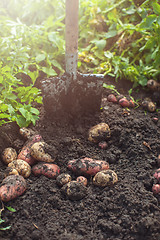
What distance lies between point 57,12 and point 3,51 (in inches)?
60.2

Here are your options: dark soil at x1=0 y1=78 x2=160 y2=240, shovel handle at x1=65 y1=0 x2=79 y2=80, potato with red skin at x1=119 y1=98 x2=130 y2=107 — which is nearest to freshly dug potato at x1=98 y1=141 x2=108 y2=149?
dark soil at x1=0 y1=78 x2=160 y2=240

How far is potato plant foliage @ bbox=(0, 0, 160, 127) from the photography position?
264 cm

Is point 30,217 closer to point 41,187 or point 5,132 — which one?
point 41,187

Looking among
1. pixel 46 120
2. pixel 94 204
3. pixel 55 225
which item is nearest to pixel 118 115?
pixel 46 120

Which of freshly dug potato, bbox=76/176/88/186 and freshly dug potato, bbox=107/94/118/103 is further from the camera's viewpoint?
freshly dug potato, bbox=107/94/118/103

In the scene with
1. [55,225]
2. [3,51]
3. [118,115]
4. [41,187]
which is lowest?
[55,225]

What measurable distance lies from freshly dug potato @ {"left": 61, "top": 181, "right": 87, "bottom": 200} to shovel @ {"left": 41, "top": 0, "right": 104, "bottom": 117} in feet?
2.87

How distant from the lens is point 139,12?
3.03 metres

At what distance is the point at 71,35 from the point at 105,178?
1.35 meters

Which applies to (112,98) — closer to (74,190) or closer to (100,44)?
(100,44)

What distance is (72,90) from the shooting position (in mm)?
2479

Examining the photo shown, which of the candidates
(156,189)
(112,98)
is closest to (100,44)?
(112,98)

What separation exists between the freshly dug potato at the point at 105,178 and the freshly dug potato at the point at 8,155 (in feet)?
2.36

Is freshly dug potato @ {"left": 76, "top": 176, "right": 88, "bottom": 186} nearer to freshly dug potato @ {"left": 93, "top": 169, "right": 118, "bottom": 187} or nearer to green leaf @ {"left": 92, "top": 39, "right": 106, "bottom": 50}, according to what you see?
freshly dug potato @ {"left": 93, "top": 169, "right": 118, "bottom": 187}
